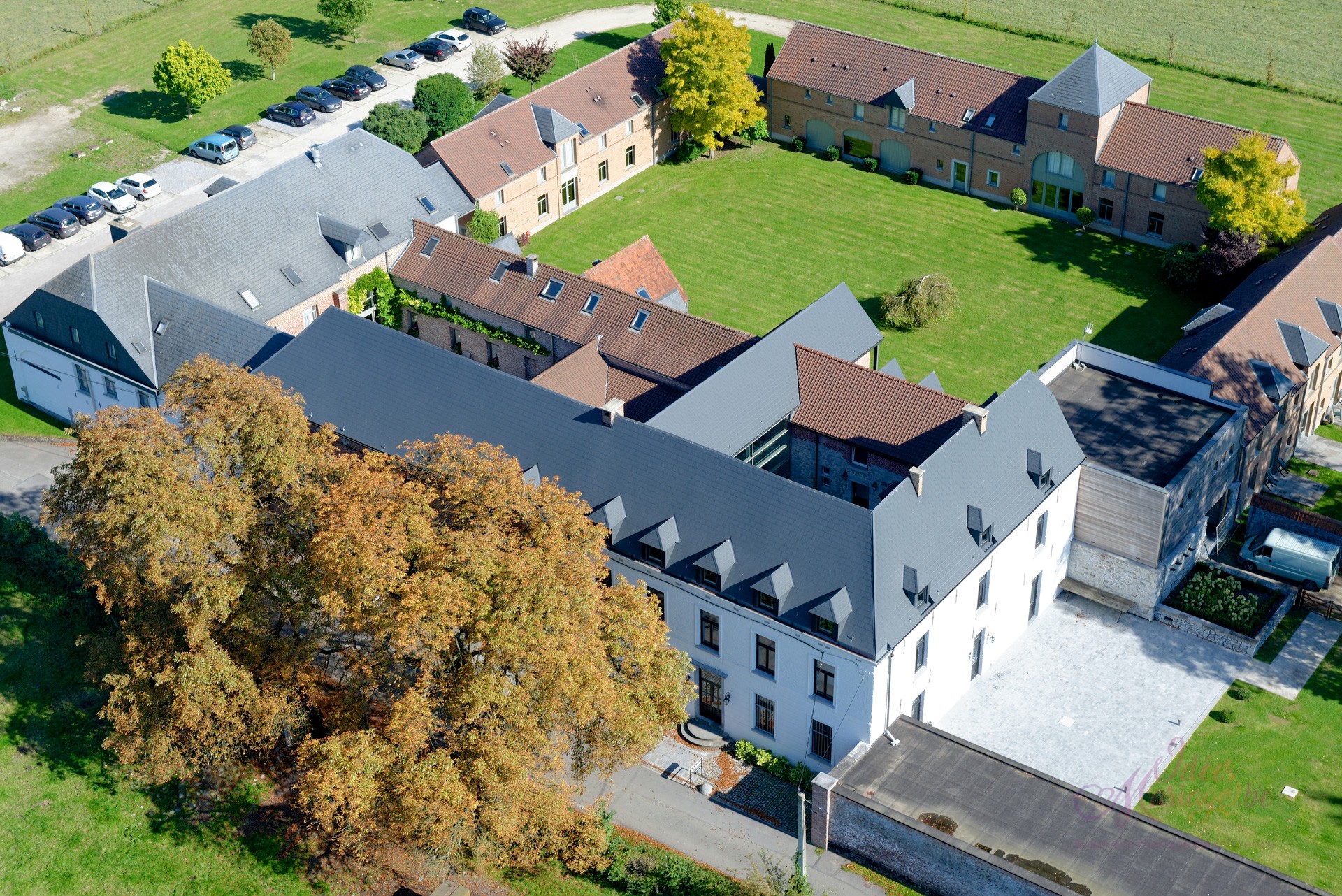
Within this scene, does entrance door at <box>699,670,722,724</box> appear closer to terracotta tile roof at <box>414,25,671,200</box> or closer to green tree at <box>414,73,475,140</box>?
terracotta tile roof at <box>414,25,671,200</box>

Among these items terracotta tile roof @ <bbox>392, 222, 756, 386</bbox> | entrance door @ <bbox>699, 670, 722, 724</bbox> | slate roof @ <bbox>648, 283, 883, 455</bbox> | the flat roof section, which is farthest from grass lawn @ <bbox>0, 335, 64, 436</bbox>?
the flat roof section

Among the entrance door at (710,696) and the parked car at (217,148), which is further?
the parked car at (217,148)

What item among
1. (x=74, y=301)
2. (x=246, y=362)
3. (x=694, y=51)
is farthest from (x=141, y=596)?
(x=694, y=51)

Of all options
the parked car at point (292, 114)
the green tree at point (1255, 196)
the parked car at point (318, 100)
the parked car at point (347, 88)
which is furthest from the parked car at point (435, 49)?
the green tree at point (1255, 196)

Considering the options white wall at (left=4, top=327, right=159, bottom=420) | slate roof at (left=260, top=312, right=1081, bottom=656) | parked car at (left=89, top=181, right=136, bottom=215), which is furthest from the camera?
parked car at (left=89, top=181, right=136, bottom=215)

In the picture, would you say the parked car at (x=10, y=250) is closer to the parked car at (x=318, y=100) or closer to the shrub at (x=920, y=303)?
the parked car at (x=318, y=100)

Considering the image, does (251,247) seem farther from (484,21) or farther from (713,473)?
(484,21)

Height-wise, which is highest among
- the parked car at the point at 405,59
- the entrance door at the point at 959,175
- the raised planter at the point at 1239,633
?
the parked car at the point at 405,59
